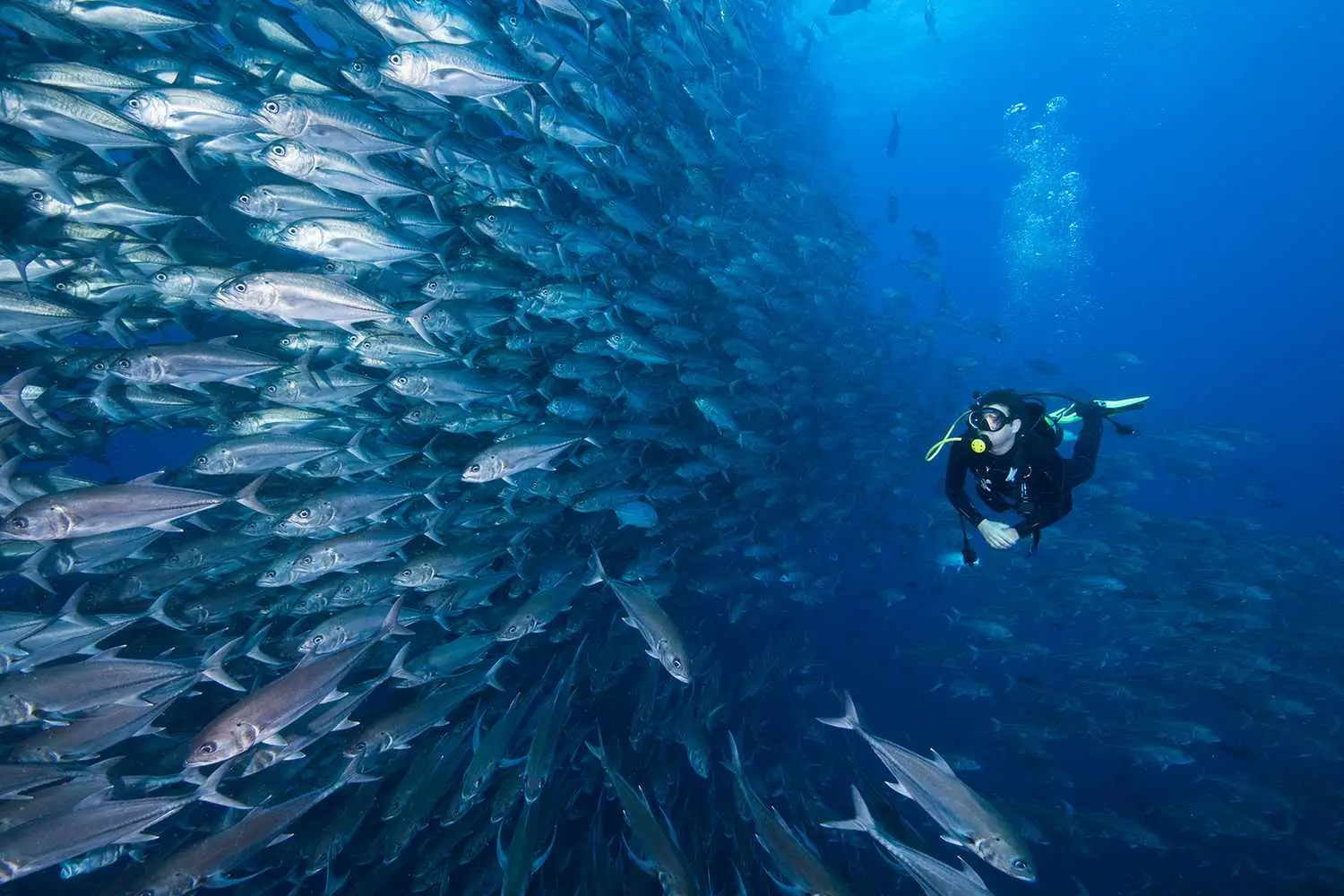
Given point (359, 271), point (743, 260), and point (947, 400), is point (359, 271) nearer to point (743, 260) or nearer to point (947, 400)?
point (743, 260)

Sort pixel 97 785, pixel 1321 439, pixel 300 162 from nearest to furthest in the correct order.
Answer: pixel 97 785, pixel 300 162, pixel 1321 439

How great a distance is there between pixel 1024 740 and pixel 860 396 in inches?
255

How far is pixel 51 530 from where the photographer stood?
11.6ft

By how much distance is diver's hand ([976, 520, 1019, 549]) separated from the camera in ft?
13.6

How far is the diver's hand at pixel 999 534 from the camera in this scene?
415 centimetres

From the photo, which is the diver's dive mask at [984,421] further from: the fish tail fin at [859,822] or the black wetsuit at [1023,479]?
the fish tail fin at [859,822]

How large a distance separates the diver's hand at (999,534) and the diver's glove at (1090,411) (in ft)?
7.31

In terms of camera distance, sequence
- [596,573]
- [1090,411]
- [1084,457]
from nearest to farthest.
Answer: [1084,457] → [596,573] → [1090,411]

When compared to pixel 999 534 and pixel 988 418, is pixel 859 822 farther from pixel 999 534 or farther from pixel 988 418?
pixel 988 418

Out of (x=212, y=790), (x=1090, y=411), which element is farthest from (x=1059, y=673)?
(x=212, y=790)

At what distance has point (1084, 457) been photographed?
4.98 m

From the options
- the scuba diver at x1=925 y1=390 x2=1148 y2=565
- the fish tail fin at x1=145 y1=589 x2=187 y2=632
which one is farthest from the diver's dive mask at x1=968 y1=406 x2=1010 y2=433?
the fish tail fin at x1=145 y1=589 x2=187 y2=632

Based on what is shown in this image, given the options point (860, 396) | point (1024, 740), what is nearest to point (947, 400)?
point (860, 396)

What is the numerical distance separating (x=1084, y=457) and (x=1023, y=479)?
1.30 meters
